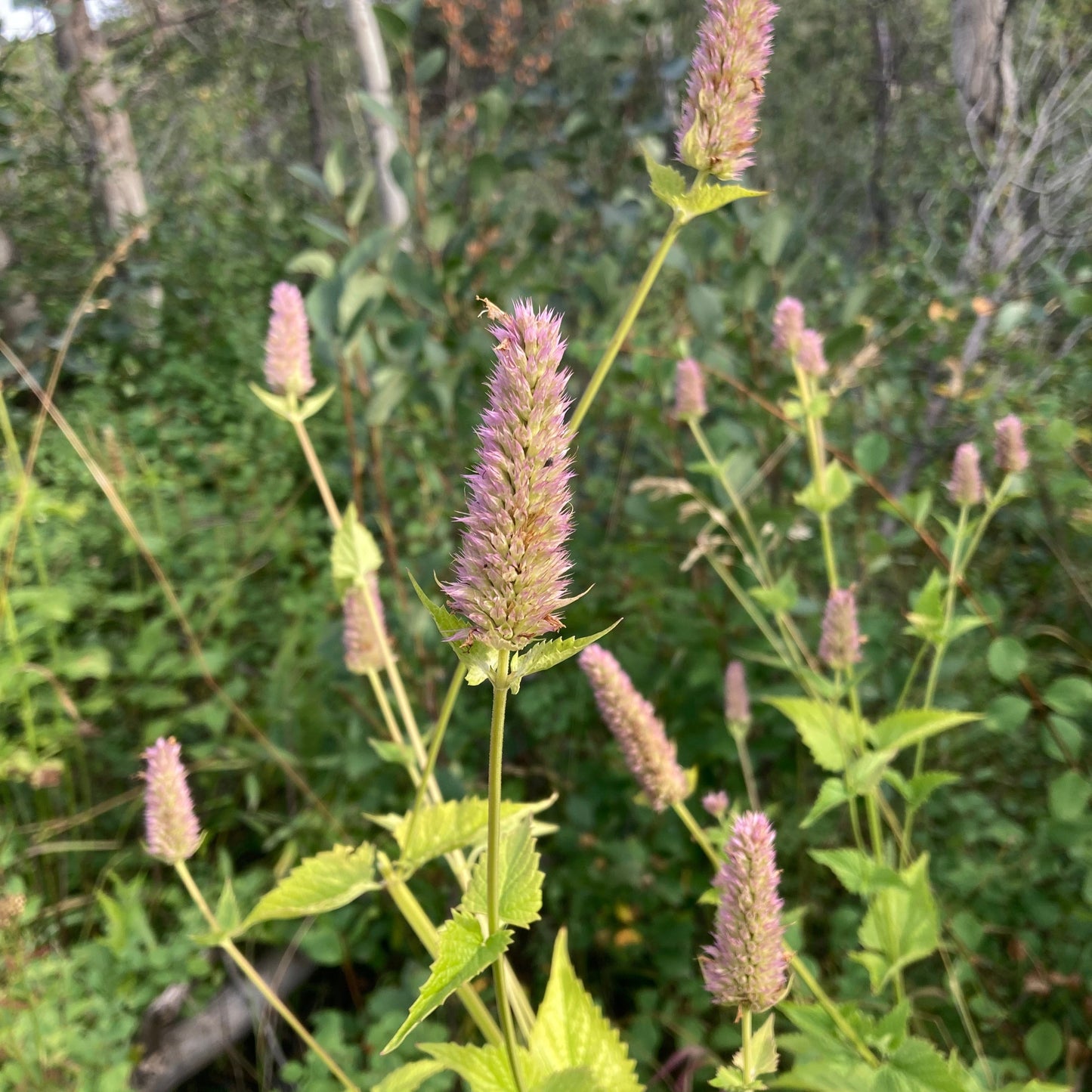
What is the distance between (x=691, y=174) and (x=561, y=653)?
203cm

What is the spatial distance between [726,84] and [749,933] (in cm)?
94

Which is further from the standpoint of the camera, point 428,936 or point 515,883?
point 428,936

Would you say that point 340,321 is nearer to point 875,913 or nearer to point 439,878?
point 439,878

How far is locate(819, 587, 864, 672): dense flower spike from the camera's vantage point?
1.37m

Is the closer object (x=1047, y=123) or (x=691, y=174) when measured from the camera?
(x=691, y=174)

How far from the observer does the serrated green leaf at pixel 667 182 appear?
0.88m

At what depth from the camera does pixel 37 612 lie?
235 centimetres

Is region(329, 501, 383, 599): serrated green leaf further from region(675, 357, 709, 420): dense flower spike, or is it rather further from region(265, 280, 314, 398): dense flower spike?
region(675, 357, 709, 420): dense flower spike

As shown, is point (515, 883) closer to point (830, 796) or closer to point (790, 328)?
point (830, 796)

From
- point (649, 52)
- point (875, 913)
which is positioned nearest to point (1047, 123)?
point (649, 52)

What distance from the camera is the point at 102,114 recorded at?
446 centimetres

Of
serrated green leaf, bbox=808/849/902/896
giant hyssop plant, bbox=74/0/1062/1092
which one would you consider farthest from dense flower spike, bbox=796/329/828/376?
serrated green leaf, bbox=808/849/902/896

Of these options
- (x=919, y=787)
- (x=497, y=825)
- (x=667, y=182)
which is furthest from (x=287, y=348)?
(x=919, y=787)

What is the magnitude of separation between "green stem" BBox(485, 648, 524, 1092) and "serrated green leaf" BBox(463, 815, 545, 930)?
19 mm
